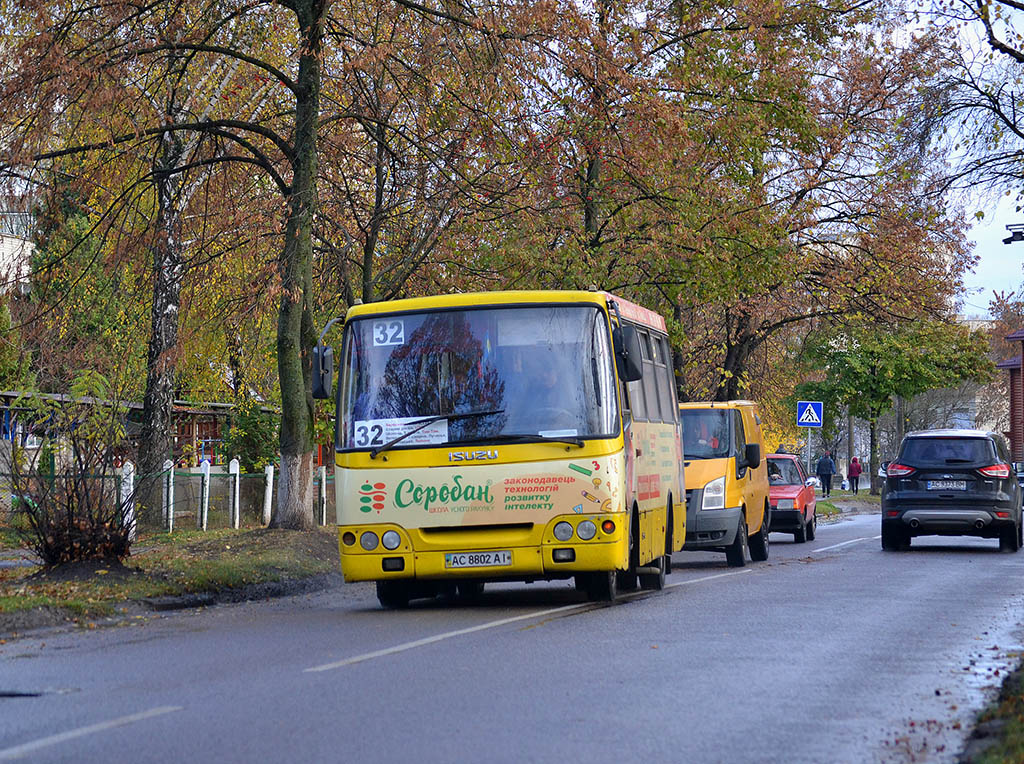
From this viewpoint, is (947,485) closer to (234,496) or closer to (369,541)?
(234,496)

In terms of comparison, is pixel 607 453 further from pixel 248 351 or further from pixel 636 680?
pixel 248 351

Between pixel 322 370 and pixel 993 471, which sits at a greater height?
pixel 322 370

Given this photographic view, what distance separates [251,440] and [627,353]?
69.6 feet

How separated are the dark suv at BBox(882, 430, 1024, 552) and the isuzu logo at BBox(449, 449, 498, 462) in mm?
12718

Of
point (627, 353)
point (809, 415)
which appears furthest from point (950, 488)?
point (809, 415)

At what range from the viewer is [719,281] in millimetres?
29984

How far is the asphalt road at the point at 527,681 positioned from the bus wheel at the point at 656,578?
1.15m

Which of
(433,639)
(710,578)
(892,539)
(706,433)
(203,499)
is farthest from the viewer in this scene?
(203,499)

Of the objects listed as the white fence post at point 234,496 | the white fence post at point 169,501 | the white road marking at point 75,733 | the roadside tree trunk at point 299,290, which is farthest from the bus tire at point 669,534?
the white fence post at point 234,496

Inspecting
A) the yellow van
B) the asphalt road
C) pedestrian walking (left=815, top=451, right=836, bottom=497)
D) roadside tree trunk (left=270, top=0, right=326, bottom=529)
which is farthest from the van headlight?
pedestrian walking (left=815, top=451, right=836, bottom=497)

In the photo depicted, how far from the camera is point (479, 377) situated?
14398mm

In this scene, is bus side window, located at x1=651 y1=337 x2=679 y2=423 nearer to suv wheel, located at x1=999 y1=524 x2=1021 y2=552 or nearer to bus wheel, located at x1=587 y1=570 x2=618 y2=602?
bus wheel, located at x1=587 y1=570 x2=618 y2=602

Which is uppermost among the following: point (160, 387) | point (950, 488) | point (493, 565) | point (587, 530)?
point (160, 387)

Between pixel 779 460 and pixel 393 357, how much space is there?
718 inches
